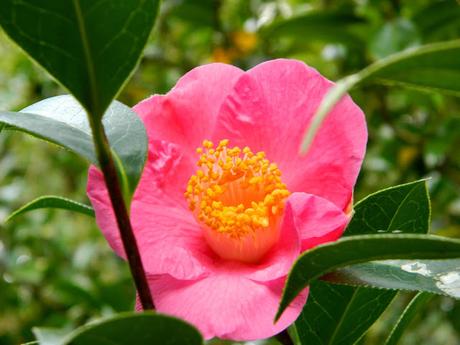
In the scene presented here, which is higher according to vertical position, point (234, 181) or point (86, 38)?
point (86, 38)

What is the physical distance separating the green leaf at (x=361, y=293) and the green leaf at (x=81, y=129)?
0.91 ft

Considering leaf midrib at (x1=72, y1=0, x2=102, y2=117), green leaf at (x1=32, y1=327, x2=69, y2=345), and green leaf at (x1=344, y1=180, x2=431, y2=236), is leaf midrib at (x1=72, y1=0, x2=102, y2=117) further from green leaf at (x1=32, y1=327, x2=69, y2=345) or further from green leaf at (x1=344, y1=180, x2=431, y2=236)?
green leaf at (x1=344, y1=180, x2=431, y2=236)

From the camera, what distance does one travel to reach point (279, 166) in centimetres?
91

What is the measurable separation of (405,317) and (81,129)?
1.49 feet

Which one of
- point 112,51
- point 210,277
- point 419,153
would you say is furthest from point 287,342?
point 419,153

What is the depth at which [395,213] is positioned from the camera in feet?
2.89

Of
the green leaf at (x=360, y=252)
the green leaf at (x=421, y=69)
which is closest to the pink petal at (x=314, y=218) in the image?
the green leaf at (x=360, y=252)

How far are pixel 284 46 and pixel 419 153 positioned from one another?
28.3 inches

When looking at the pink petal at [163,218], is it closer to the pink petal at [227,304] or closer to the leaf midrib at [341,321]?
the pink petal at [227,304]

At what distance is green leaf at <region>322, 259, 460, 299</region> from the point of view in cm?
74

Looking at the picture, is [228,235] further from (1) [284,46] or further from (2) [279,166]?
(1) [284,46]

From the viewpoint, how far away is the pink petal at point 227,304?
72cm

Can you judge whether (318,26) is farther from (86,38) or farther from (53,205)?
(86,38)

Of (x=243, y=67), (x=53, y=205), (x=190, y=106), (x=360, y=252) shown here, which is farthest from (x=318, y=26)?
(x=360, y=252)
